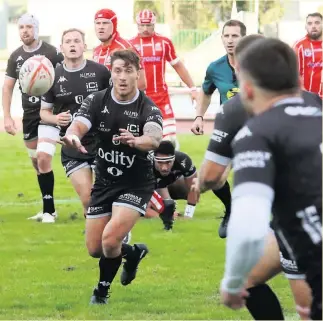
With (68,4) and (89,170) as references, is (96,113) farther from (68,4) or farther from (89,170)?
(68,4)

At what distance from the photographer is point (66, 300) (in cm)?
773

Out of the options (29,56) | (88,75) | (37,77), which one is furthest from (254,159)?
(29,56)

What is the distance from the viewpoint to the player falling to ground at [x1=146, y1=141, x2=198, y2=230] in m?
11.1

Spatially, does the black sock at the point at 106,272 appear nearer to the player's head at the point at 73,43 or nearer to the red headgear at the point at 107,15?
the player's head at the point at 73,43

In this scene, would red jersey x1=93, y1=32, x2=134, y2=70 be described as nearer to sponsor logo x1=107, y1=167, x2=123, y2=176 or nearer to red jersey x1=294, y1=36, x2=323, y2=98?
red jersey x1=294, y1=36, x2=323, y2=98

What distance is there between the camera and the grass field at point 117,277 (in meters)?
7.39

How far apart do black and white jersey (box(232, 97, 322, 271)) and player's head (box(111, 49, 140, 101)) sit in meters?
3.66

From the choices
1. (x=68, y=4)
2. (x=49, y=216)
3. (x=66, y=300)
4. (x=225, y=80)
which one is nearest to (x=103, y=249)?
(x=66, y=300)

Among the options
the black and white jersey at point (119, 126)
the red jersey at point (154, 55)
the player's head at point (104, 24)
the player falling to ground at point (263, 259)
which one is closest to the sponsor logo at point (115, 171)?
the black and white jersey at point (119, 126)

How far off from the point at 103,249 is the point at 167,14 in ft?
94.4

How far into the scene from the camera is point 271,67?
3896 millimetres

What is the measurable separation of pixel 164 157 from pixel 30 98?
197 cm

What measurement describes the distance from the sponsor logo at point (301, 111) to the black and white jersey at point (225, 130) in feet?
4.07

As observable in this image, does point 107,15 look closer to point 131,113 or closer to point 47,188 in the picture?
point 47,188
